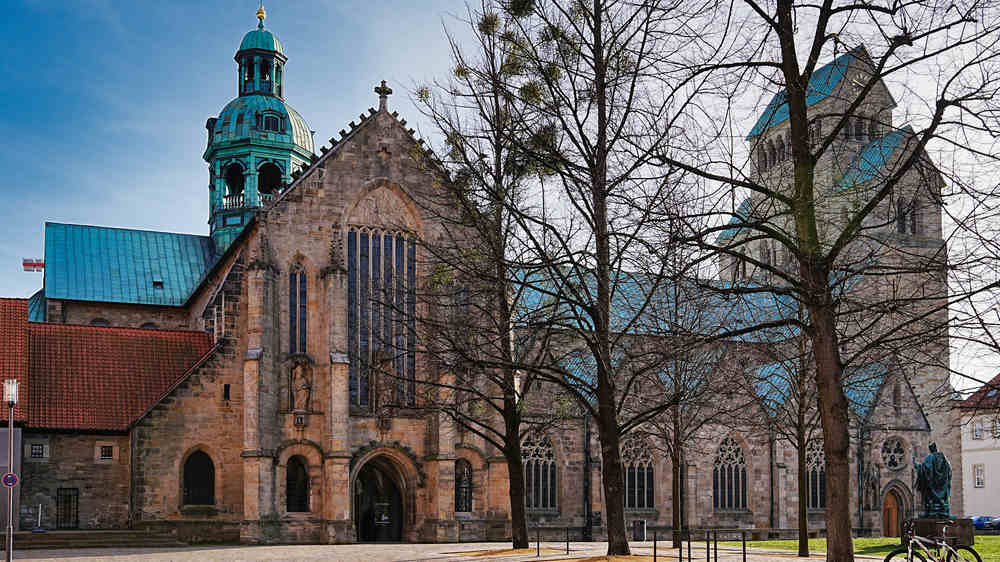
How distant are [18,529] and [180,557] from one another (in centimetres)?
936

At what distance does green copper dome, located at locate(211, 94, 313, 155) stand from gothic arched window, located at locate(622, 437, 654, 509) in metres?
23.3

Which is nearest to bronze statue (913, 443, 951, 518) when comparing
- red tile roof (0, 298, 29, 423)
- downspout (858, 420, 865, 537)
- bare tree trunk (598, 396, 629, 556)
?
bare tree trunk (598, 396, 629, 556)

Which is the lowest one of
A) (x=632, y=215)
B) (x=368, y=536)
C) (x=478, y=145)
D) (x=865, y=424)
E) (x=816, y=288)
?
(x=368, y=536)

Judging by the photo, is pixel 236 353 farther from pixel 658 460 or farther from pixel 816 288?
pixel 816 288

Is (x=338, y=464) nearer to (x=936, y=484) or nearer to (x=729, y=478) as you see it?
(x=936, y=484)

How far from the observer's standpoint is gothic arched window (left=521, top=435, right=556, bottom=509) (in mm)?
43875

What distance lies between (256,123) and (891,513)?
35328 mm

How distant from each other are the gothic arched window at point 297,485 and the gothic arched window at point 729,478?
1927 cm

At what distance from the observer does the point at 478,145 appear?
21359mm

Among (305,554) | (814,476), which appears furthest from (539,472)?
(305,554)

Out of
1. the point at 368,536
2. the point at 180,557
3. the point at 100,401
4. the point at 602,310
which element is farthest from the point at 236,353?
the point at 602,310

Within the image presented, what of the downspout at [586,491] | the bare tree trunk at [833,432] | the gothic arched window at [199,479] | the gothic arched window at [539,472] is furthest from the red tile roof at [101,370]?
the bare tree trunk at [833,432]

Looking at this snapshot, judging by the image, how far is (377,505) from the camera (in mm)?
38281

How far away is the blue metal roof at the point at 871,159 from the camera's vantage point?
12641mm
